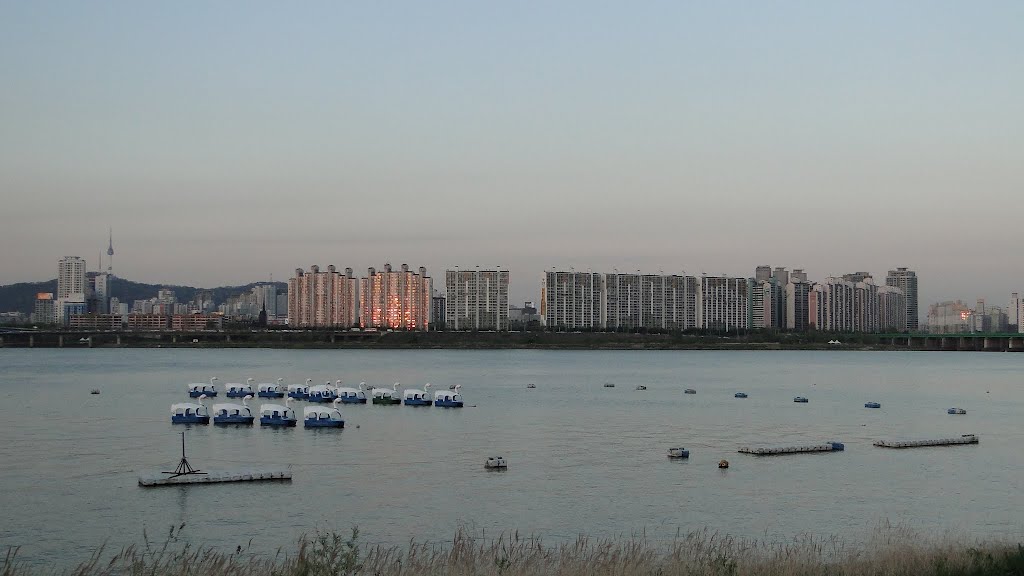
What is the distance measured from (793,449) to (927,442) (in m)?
8.40

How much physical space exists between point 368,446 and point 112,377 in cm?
7050

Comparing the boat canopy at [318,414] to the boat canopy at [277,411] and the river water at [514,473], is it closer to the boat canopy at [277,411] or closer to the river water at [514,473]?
the river water at [514,473]

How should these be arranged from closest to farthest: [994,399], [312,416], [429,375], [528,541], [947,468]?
[528,541]
[947,468]
[312,416]
[994,399]
[429,375]

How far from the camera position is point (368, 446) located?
47.3 meters

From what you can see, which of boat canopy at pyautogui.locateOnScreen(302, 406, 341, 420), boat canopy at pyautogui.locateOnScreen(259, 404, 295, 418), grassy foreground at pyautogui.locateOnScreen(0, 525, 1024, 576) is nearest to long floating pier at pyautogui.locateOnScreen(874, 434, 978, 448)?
grassy foreground at pyautogui.locateOnScreen(0, 525, 1024, 576)

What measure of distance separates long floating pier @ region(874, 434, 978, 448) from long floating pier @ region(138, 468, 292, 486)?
28.5 metres

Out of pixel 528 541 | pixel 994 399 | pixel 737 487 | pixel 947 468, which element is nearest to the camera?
pixel 528 541

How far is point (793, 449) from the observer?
45469mm

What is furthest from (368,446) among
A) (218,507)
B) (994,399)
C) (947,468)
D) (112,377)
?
(112,377)

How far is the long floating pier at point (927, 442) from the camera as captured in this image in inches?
1906

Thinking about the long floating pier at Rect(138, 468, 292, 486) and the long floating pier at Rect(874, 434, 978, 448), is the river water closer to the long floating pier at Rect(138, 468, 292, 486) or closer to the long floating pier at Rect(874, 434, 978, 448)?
the long floating pier at Rect(138, 468, 292, 486)

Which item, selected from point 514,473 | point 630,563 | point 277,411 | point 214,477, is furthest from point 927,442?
point 630,563

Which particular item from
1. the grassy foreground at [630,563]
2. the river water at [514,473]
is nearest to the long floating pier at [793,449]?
the river water at [514,473]

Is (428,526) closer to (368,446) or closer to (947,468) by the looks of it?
→ (368,446)
